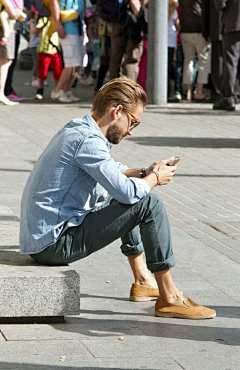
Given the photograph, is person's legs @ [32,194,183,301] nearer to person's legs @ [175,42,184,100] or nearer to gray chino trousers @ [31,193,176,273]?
gray chino trousers @ [31,193,176,273]

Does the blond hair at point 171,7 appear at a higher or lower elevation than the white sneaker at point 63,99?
higher

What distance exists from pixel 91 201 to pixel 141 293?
66 centimetres

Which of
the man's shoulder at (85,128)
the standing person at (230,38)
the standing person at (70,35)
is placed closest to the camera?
the man's shoulder at (85,128)

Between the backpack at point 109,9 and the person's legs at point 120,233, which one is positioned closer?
the person's legs at point 120,233

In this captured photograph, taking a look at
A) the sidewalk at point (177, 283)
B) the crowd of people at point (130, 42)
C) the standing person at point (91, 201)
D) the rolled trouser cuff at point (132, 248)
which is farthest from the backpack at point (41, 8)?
the standing person at point (91, 201)

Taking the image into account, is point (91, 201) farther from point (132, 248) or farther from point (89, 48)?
point (89, 48)

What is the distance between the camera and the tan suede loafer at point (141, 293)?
4422 millimetres

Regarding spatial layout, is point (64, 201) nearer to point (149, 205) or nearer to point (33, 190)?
point (33, 190)

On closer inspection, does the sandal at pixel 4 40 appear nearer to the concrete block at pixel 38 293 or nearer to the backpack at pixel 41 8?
the backpack at pixel 41 8

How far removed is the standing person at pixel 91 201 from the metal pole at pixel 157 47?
8.76 metres

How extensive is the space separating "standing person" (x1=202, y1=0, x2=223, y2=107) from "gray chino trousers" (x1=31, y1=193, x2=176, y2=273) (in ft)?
28.6

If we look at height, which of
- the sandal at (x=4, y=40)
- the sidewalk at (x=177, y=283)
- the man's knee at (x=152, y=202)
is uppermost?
the sandal at (x=4, y=40)

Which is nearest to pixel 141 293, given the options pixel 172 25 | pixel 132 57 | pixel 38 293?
pixel 38 293

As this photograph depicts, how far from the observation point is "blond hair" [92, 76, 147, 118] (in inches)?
159
